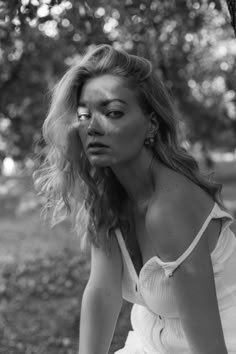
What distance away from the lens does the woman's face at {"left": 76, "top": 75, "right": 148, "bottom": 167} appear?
2.16m

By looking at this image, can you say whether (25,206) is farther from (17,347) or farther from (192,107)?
(17,347)

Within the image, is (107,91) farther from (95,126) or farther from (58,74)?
(58,74)

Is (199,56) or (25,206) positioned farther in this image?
(25,206)

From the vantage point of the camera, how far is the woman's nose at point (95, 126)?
7.13ft

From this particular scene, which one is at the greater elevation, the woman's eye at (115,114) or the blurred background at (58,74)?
the woman's eye at (115,114)

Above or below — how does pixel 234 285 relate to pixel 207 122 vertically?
above

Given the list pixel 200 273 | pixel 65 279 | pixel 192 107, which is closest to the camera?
pixel 200 273

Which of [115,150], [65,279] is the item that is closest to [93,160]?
[115,150]

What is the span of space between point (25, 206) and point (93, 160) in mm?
11434

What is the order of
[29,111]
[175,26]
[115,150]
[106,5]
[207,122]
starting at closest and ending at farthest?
[115,150]
[106,5]
[175,26]
[29,111]
[207,122]

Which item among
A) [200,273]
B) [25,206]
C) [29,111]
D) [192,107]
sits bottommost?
[25,206]

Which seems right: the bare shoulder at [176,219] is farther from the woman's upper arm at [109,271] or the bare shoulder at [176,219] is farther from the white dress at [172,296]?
the woman's upper arm at [109,271]

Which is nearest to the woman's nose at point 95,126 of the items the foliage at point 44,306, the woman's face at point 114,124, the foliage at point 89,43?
the woman's face at point 114,124

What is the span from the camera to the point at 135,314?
2.48 meters
